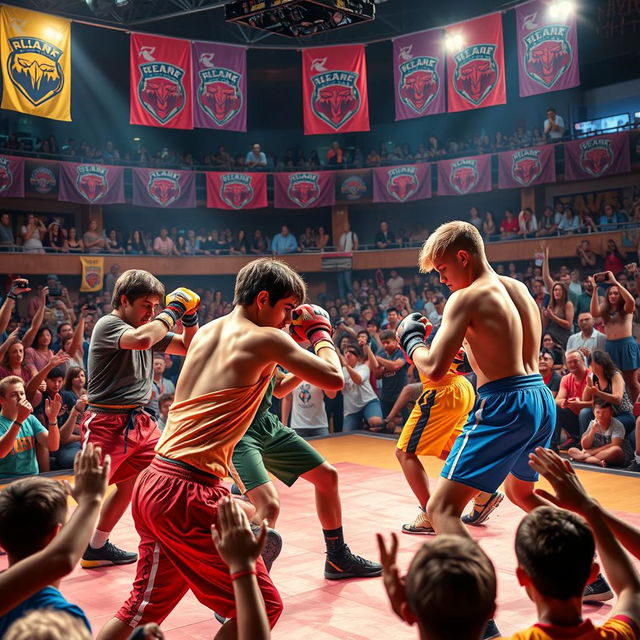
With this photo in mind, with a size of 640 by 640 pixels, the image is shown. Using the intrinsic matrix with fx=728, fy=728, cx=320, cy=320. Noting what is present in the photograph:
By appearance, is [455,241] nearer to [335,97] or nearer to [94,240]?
[335,97]

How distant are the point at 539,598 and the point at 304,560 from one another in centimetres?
309

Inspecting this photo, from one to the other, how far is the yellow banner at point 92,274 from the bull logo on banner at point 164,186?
2.32 metres

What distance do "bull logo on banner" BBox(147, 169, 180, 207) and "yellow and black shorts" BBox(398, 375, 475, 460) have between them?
14.4 meters

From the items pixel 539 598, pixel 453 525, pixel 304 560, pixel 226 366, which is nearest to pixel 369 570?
pixel 304 560

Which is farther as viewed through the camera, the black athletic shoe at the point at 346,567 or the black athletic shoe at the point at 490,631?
the black athletic shoe at the point at 346,567

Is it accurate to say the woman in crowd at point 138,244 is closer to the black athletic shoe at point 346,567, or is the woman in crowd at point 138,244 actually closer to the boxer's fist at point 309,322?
the black athletic shoe at point 346,567

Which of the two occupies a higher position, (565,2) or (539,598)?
(565,2)

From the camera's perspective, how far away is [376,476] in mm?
7082

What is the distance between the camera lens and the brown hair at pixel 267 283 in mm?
2895

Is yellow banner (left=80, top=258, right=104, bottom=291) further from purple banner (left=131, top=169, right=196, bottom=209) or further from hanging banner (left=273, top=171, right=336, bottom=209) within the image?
hanging banner (left=273, top=171, right=336, bottom=209)

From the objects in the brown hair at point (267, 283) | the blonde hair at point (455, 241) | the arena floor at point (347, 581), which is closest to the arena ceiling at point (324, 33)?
the arena floor at point (347, 581)

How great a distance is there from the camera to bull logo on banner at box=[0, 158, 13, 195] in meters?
15.7

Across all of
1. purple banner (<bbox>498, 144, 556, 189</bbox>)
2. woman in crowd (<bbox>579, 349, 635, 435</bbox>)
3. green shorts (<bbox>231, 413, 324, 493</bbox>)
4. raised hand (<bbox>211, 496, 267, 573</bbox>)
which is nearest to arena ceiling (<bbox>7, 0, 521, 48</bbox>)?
purple banner (<bbox>498, 144, 556, 189</bbox>)

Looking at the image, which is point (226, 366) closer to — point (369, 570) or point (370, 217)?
point (369, 570)
